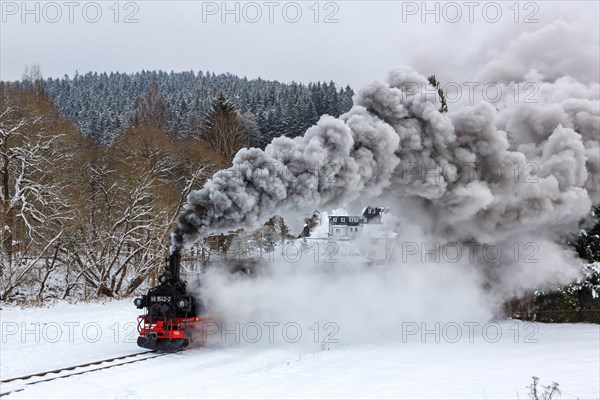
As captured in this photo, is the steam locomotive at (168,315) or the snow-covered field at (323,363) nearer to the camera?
the snow-covered field at (323,363)

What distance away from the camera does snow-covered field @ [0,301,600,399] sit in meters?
10.6

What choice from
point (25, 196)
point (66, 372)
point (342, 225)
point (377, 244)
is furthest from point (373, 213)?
point (66, 372)

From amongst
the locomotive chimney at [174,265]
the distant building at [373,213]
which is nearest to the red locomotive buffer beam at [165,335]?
the locomotive chimney at [174,265]

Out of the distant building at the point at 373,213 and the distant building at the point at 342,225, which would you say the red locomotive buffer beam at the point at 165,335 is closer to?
the distant building at the point at 373,213

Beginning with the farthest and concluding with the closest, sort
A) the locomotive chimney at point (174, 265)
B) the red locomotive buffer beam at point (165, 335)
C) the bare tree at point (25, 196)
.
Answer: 1. the bare tree at point (25, 196)
2. the locomotive chimney at point (174, 265)
3. the red locomotive buffer beam at point (165, 335)

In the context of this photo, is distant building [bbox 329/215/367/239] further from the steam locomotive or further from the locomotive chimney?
the steam locomotive

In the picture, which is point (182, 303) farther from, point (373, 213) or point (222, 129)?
point (373, 213)

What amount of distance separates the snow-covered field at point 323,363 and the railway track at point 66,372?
310 millimetres

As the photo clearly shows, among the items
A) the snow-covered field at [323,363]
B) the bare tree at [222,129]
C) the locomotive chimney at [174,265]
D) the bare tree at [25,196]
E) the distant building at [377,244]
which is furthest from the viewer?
the bare tree at [222,129]

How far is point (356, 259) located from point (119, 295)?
14.3 meters

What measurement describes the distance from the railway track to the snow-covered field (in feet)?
1.02

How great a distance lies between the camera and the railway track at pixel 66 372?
32.5 feet

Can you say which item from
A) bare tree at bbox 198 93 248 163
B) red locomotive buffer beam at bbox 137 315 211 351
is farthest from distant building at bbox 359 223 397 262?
bare tree at bbox 198 93 248 163

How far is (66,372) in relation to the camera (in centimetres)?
1103
